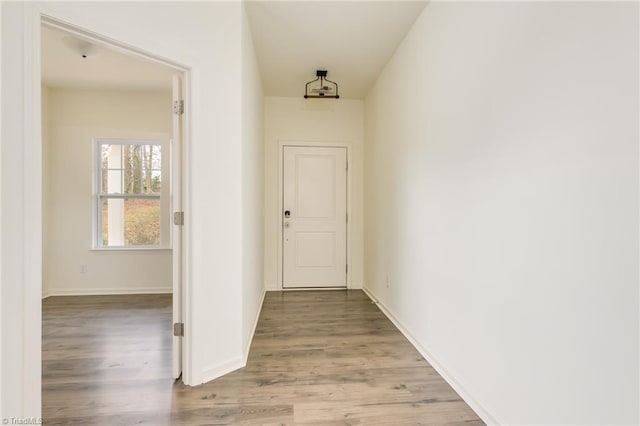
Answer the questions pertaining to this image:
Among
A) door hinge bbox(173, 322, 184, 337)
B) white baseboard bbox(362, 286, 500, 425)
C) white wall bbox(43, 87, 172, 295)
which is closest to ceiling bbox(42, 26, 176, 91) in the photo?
white wall bbox(43, 87, 172, 295)

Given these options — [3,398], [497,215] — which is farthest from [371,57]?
[3,398]

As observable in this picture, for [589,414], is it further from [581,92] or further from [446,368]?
[581,92]

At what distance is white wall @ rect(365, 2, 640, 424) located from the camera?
974 millimetres

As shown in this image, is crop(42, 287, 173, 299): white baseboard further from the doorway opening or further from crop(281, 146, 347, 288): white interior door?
crop(281, 146, 347, 288): white interior door

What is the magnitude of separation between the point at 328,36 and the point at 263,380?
8.90 feet

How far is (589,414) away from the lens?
3.51ft

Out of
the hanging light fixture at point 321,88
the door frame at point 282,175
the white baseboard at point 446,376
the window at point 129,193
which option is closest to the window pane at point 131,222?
the window at point 129,193

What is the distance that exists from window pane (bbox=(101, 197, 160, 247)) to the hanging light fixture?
95.2 inches

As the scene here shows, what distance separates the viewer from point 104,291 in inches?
155

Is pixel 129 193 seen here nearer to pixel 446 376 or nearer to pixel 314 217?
pixel 314 217

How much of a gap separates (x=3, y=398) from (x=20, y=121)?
3.30 ft

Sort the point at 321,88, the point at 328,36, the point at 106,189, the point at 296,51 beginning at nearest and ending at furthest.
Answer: the point at 328,36 → the point at 296,51 → the point at 321,88 → the point at 106,189

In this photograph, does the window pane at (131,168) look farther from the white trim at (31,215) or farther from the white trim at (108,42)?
the white trim at (31,215)

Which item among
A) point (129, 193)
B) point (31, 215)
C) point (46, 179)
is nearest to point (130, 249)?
point (129, 193)
